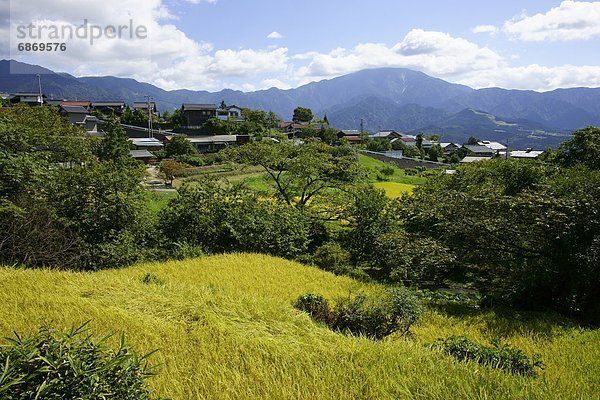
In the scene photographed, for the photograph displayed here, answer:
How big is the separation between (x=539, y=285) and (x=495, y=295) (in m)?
1.01

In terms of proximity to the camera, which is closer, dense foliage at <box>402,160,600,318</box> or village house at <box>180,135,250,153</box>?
dense foliage at <box>402,160,600,318</box>

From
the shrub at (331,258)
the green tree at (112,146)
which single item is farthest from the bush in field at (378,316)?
the green tree at (112,146)

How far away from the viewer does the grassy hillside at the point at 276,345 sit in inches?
144

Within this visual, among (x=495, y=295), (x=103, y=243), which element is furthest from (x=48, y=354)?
(x=103, y=243)

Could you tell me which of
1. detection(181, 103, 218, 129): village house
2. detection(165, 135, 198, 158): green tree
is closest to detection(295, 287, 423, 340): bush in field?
detection(165, 135, 198, 158): green tree

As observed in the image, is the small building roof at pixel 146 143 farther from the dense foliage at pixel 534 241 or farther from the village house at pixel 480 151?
the village house at pixel 480 151

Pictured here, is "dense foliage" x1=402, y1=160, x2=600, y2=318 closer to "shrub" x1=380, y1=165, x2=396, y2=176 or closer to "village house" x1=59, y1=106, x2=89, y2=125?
"shrub" x1=380, y1=165, x2=396, y2=176

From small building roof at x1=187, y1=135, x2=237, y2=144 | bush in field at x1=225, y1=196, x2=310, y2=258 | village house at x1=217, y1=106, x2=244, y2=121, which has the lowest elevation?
bush in field at x1=225, y1=196, x2=310, y2=258

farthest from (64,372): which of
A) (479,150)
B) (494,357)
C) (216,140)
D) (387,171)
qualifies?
(479,150)

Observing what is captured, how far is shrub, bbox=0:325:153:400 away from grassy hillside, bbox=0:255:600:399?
3.04 ft

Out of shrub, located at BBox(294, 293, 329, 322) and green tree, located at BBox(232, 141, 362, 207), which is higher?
green tree, located at BBox(232, 141, 362, 207)

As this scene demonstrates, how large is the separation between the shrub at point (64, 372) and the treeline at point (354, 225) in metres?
8.99

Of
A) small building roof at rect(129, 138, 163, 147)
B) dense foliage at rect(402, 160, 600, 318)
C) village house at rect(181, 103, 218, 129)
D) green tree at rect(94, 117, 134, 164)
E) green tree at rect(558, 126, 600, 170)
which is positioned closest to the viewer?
dense foliage at rect(402, 160, 600, 318)

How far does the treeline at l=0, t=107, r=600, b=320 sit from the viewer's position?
927cm
